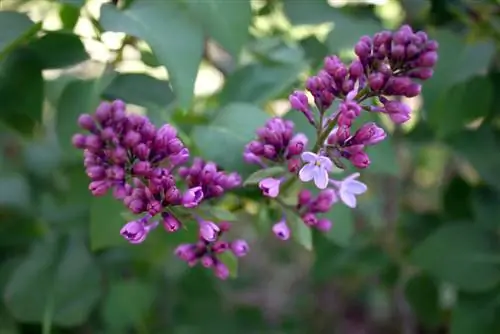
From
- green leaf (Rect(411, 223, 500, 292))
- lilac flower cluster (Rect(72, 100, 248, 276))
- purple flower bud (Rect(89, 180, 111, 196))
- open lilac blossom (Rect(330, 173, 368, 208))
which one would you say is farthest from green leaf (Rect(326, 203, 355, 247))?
purple flower bud (Rect(89, 180, 111, 196))

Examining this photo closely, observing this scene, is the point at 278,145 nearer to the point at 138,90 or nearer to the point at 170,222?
the point at 170,222

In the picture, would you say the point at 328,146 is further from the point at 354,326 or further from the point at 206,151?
the point at 354,326

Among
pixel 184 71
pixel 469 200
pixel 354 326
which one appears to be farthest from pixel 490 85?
pixel 354 326

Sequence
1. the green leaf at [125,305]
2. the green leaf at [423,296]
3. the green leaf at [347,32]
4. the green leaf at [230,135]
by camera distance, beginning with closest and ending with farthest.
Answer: the green leaf at [230,135] < the green leaf at [347,32] < the green leaf at [125,305] < the green leaf at [423,296]

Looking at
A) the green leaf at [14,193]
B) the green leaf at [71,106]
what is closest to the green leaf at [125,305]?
the green leaf at [14,193]

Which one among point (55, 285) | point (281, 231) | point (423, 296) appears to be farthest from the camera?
point (423, 296)

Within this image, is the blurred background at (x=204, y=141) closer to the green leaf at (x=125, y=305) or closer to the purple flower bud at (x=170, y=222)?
the green leaf at (x=125, y=305)

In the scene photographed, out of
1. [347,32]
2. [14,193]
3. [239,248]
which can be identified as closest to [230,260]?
[239,248]
